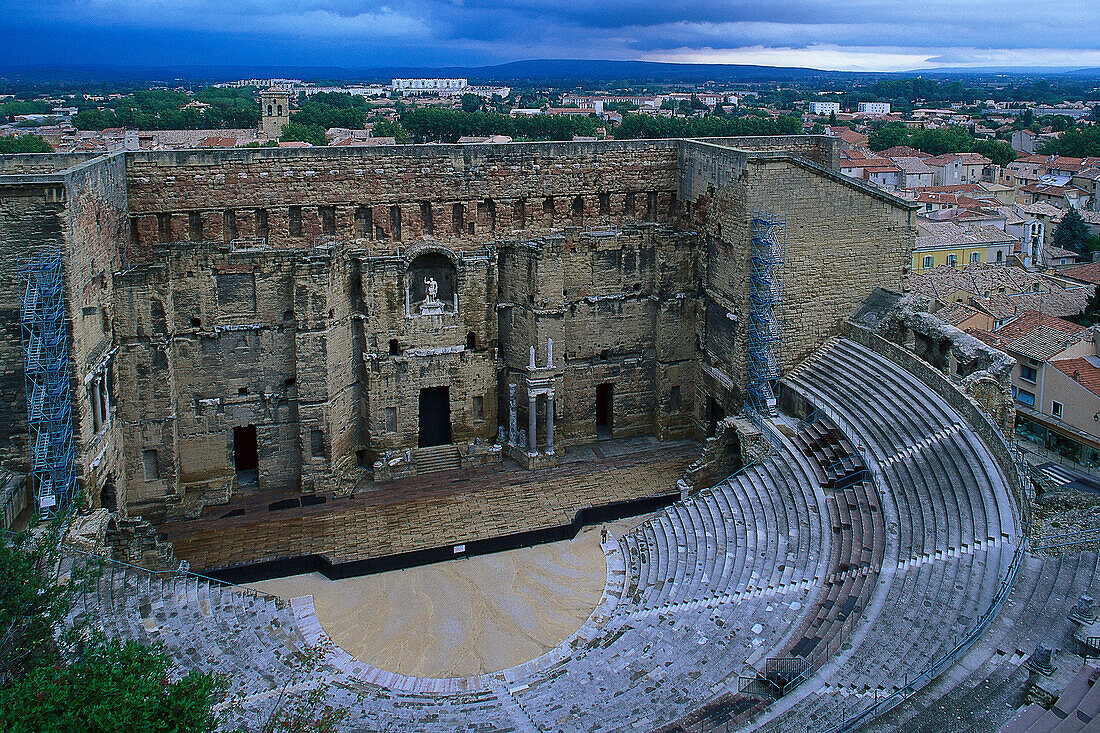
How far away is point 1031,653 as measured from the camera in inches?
583

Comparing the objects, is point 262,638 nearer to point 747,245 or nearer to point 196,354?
point 196,354

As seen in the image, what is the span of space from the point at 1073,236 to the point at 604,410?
169 ft

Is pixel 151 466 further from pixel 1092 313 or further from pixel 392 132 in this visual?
pixel 392 132

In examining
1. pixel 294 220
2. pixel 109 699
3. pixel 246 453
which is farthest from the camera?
pixel 246 453

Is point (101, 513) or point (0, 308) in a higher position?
point (0, 308)

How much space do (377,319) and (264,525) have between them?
6905 mm

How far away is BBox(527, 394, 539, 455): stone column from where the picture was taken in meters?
29.2

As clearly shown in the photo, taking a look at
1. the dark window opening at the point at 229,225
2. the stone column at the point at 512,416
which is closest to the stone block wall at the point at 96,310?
the dark window opening at the point at 229,225

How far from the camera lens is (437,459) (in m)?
29.3

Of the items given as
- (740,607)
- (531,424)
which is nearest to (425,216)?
(531,424)

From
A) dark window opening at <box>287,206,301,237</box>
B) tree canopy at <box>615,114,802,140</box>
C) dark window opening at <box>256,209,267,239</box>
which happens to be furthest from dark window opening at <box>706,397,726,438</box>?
tree canopy at <box>615,114,802,140</box>

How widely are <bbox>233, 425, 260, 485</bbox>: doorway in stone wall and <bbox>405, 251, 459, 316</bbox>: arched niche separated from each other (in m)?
6.43

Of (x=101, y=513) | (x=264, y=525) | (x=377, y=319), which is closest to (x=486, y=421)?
(x=377, y=319)

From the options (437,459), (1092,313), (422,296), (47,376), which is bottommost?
(437,459)
